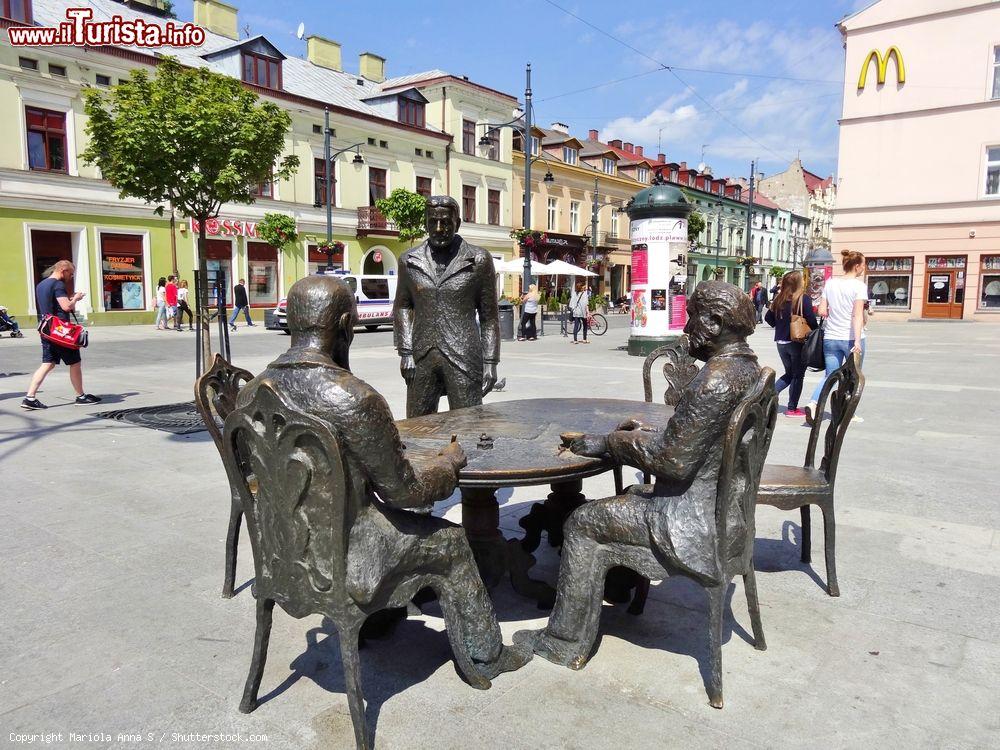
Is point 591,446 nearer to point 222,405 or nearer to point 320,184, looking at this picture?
point 222,405

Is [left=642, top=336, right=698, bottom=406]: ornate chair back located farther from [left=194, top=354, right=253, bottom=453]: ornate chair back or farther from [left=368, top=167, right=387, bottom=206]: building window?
[left=368, top=167, right=387, bottom=206]: building window

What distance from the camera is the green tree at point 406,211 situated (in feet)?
93.2

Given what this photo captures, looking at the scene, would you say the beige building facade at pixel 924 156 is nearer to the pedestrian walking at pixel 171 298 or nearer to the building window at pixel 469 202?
the building window at pixel 469 202

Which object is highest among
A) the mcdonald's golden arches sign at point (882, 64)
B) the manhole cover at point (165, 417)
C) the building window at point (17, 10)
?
the mcdonald's golden arches sign at point (882, 64)

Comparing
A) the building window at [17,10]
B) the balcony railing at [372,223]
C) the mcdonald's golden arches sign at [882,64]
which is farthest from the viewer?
the balcony railing at [372,223]

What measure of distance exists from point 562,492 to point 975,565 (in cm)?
210

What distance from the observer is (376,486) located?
7.47 ft

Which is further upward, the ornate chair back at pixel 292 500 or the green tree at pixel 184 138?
the green tree at pixel 184 138

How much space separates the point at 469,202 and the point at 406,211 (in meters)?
8.94

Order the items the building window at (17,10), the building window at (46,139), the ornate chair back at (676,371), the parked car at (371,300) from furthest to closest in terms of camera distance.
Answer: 1. the parked car at (371,300)
2. the building window at (46,139)
3. the building window at (17,10)
4. the ornate chair back at (676,371)

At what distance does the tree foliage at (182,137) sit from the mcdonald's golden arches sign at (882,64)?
88.9 feet

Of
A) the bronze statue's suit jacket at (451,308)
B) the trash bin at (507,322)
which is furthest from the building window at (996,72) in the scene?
the bronze statue's suit jacket at (451,308)

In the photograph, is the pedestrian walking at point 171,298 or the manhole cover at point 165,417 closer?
the manhole cover at point 165,417

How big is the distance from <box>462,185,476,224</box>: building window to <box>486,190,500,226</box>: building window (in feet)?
3.61
